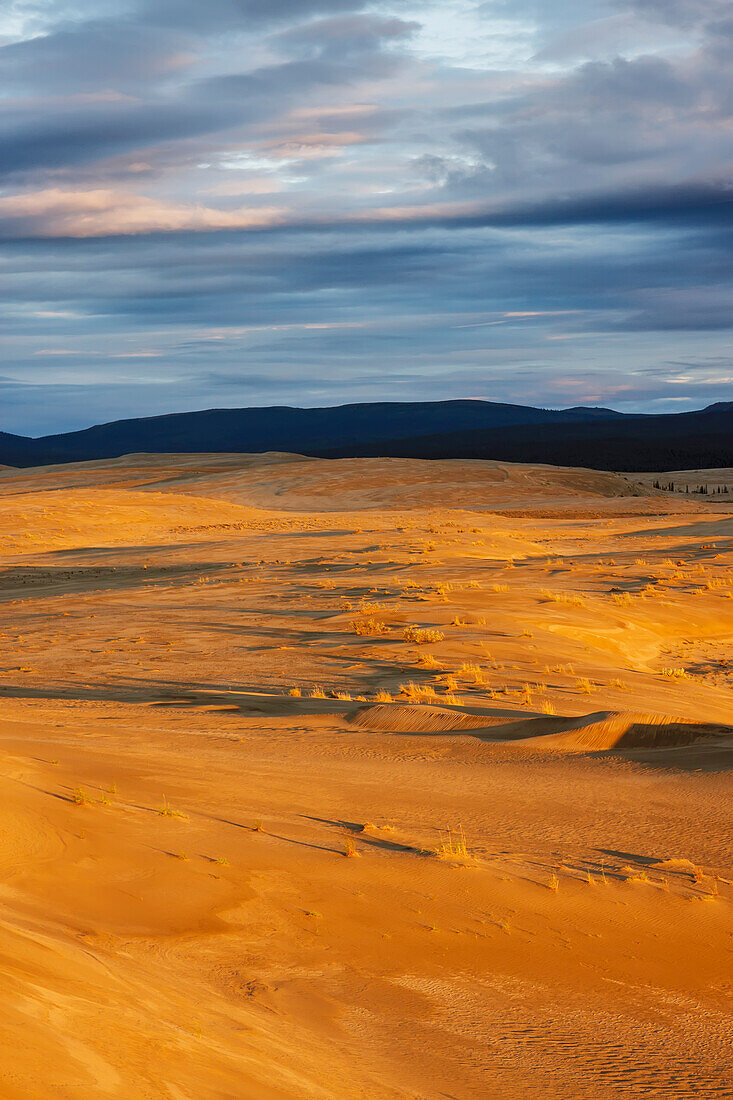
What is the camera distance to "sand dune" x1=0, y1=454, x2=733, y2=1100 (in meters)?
4.44

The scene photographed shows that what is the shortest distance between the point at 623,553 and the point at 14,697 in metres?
21.3

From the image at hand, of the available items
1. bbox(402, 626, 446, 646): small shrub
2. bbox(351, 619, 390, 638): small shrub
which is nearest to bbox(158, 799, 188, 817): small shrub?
bbox(402, 626, 446, 646): small shrub

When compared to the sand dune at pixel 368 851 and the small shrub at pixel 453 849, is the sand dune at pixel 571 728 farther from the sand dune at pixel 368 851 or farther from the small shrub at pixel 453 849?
the small shrub at pixel 453 849

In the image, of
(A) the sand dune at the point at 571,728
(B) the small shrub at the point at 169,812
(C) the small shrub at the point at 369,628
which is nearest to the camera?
(B) the small shrub at the point at 169,812

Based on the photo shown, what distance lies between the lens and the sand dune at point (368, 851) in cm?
444

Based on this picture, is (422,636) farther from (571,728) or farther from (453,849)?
(453,849)

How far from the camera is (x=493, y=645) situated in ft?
53.6

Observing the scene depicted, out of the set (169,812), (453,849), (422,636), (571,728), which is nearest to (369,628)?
(422,636)

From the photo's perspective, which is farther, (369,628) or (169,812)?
(369,628)

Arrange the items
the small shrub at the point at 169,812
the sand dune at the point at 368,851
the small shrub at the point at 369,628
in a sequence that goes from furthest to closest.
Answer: the small shrub at the point at 369,628, the small shrub at the point at 169,812, the sand dune at the point at 368,851

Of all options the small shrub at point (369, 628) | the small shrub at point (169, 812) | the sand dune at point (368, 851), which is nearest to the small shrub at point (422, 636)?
the sand dune at point (368, 851)

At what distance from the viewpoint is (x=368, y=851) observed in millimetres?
7160

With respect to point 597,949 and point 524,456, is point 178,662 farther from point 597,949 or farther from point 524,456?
point 524,456

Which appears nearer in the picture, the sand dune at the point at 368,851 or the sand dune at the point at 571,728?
the sand dune at the point at 368,851
